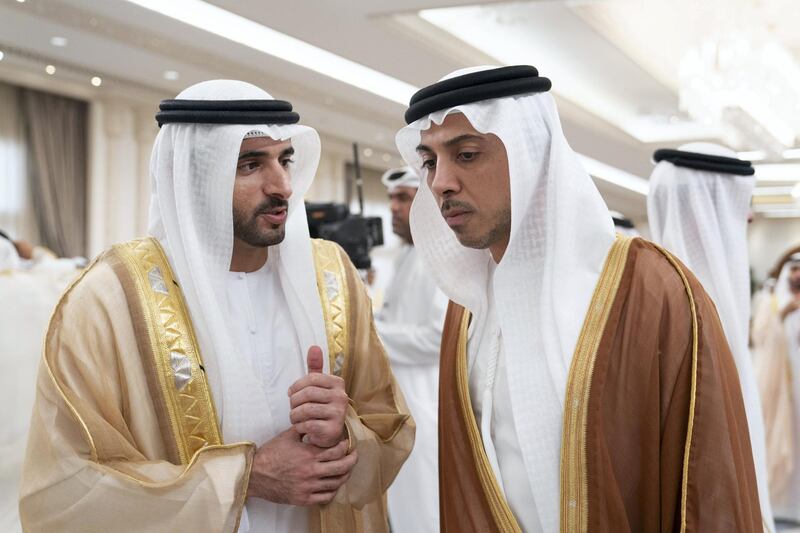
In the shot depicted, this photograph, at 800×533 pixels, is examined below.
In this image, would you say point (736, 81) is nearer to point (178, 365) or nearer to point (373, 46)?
point (373, 46)

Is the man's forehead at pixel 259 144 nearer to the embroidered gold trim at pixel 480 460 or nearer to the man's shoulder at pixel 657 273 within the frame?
the embroidered gold trim at pixel 480 460

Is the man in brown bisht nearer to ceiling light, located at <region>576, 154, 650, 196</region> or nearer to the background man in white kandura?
the background man in white kandura

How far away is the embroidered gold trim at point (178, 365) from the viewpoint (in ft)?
6.07

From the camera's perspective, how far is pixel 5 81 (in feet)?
28.3

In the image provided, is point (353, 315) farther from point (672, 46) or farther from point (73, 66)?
point (672, 46)

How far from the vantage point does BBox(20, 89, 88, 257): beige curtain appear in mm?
8961

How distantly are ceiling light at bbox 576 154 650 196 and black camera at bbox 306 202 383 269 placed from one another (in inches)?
315

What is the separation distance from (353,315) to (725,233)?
4.59 feet

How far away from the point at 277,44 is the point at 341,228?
292 cm

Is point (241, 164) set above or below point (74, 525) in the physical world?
above

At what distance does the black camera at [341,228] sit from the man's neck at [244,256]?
2119 mm

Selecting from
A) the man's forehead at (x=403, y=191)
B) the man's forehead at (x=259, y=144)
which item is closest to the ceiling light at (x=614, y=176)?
the man's forehead at (x=403, y=191)

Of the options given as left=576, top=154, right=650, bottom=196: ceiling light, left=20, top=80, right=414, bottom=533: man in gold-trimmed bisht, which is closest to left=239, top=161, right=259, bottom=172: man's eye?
left=20, top=80, right=414, bottom=533: man in gold-trimmed bisht

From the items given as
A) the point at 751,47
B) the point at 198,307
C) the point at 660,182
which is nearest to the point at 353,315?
the point at 198,307
